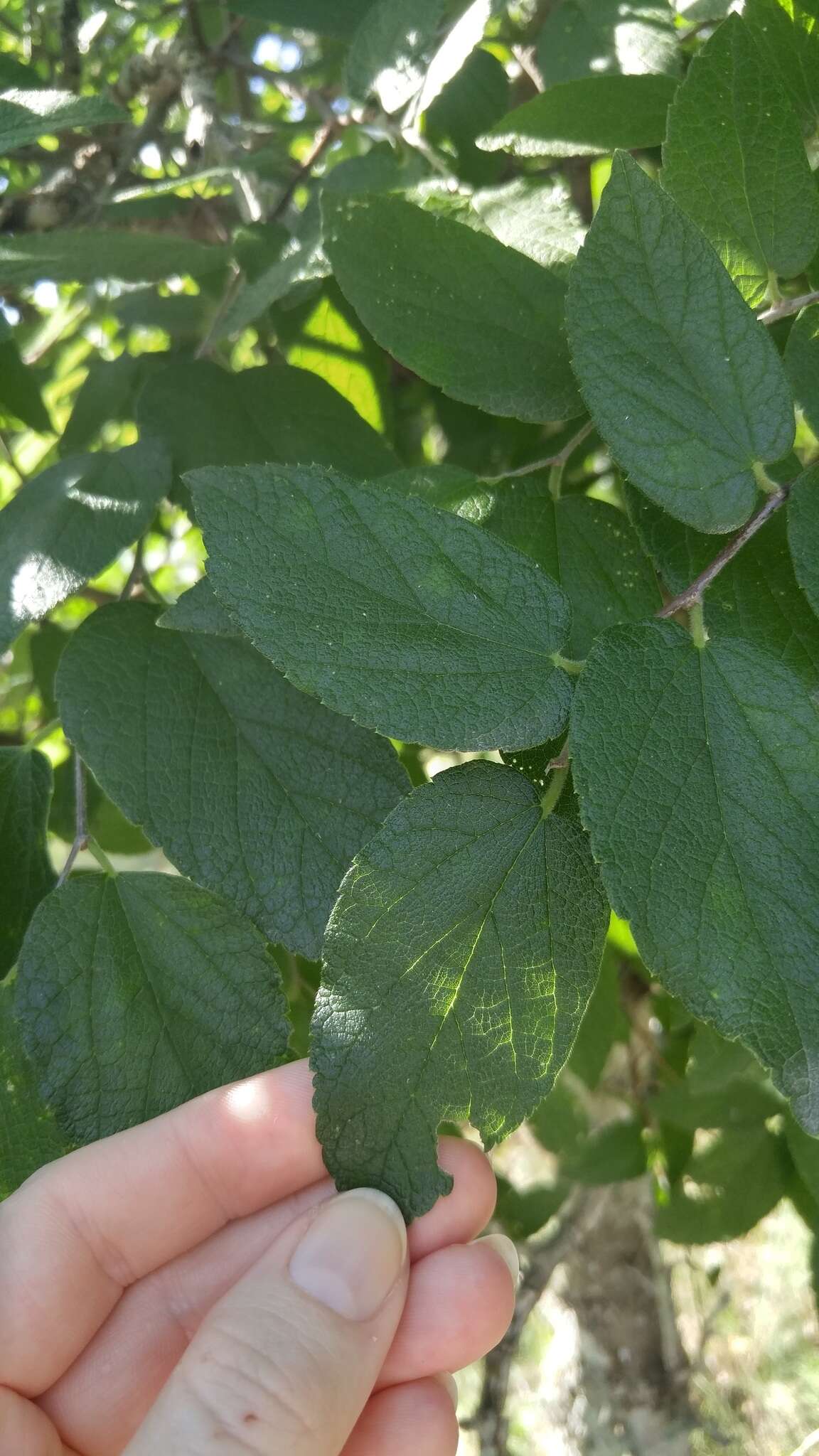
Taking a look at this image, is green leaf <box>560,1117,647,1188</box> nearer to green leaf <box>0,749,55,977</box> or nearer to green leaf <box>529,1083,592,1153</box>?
green leaf <box>529,1083,592,1153</box>

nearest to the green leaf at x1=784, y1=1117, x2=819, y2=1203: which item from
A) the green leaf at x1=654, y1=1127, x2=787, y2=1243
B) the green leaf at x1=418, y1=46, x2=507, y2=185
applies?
the green leaf at x1=654, y1=1127, x2=787, y2=1243

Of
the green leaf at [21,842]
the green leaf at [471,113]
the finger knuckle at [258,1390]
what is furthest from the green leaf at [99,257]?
the finger knuckle at [258,1390]

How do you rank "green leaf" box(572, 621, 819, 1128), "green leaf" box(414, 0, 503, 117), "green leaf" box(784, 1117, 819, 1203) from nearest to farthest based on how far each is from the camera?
1. "green leaf" box(572, 621, 819, 1128)
2. "green leaf" box(414, 0, 503, 117)
3. "green leaf" box(784, 1117, 819, 1203)

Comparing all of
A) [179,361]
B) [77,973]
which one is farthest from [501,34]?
[77,973]

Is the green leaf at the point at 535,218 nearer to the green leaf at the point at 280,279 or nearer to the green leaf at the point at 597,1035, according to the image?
the green leaf at the point at 280,279

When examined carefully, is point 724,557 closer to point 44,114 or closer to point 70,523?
point 70,523
